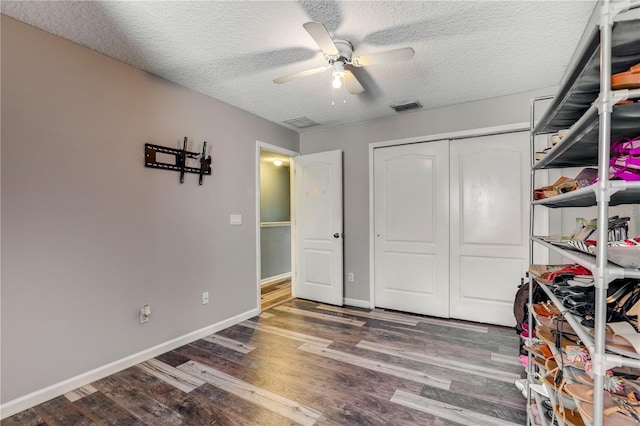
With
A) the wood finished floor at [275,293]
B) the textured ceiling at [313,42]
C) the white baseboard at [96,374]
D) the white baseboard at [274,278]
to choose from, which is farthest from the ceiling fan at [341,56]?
the white baseboard at [274,278]

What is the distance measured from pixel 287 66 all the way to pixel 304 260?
2623 mm

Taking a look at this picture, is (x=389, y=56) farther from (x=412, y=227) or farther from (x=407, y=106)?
(x=412, y=227)

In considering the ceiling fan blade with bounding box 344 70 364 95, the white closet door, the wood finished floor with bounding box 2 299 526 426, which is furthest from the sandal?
the white closet door

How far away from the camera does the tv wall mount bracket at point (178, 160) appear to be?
103 inches

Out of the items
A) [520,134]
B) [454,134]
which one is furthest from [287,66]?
[520,134]

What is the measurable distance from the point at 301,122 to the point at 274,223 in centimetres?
206

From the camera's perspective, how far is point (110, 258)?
2361 mm

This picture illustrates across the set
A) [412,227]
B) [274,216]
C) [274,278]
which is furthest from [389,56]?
[274,278]

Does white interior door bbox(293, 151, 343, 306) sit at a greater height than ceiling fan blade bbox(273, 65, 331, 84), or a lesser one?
lesser

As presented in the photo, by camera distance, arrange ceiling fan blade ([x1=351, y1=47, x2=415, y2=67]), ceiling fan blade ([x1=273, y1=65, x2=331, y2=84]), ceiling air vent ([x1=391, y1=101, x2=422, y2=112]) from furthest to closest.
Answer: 1. ceiling air vent ([x1=391, y1=101, x2=422, y2=112])
2. ceiling fan blade ([x1=273, y1=65, x2=331, y2=84])
3. ceiling fan blade ([x1=351, y1=47, x2=415, y2=67])

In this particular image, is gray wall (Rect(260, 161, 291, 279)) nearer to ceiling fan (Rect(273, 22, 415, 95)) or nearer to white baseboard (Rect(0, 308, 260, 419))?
white baseboard (Rect(0, 308, 260, 419))

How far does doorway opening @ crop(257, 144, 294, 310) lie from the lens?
534cm

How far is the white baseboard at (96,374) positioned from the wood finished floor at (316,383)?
47 millimetres

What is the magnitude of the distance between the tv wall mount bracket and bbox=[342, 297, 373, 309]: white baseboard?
2.38 m
